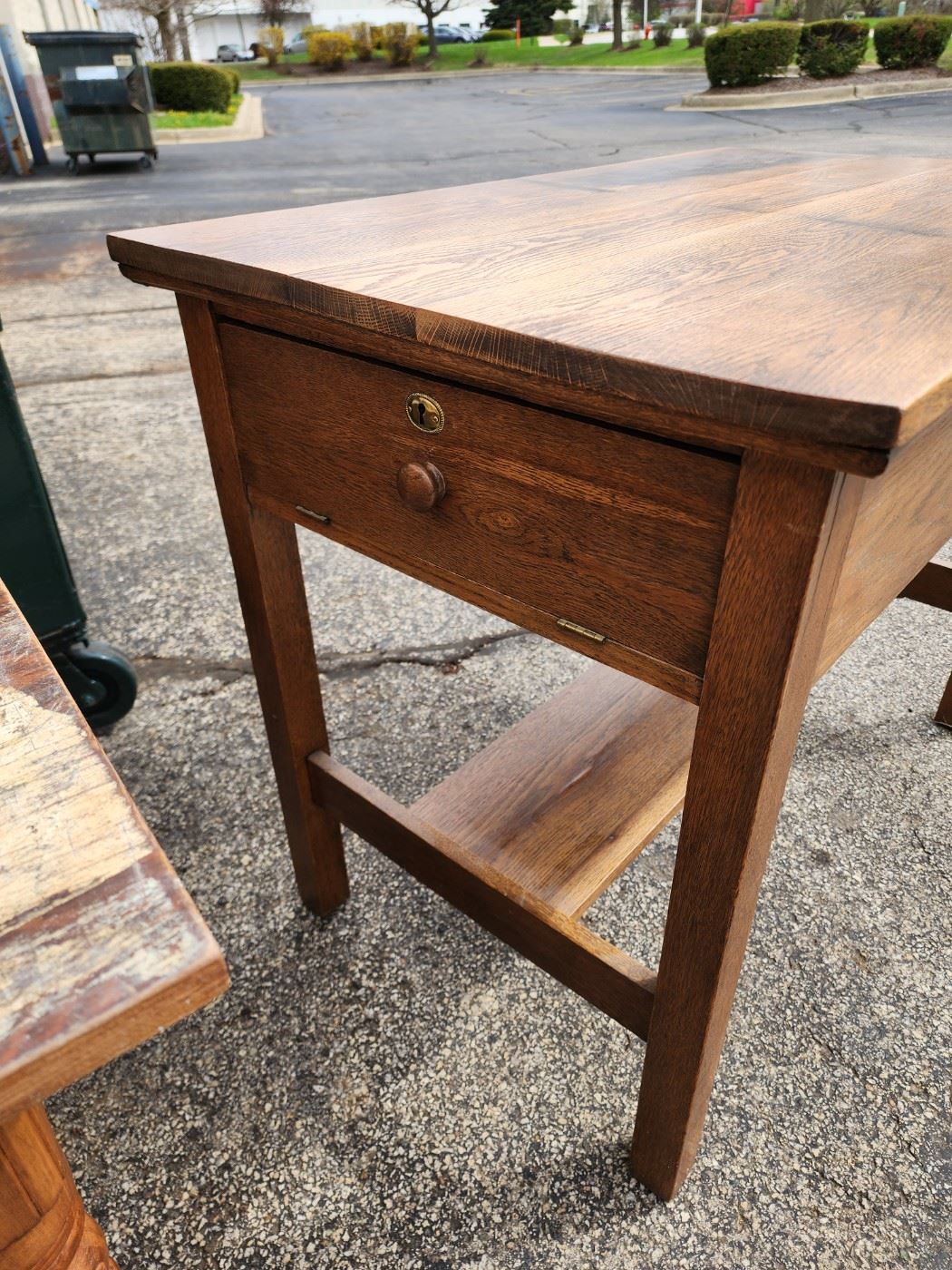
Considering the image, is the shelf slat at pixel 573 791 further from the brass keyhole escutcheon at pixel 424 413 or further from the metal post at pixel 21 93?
the metal post at pixel 21 93

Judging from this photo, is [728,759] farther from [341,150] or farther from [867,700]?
[341,150]

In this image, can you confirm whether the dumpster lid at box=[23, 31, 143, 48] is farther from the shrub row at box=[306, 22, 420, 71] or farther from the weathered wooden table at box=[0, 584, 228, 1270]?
the shrub row at box=[306, 22, 420, 71]

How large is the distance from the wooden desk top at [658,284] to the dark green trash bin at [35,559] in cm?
70

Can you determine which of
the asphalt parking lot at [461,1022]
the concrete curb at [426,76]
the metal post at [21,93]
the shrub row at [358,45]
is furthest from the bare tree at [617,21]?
the asphalt parking lot at [461,1022]

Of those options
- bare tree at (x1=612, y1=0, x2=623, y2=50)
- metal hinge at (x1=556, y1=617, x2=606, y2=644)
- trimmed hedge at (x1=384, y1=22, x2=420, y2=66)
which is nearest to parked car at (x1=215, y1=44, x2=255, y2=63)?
trimmed hedge at (x1=384, y1=22, x2=420, y2=66)

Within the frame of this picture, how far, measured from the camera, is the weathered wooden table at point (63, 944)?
421mm

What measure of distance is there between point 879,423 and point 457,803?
987mm

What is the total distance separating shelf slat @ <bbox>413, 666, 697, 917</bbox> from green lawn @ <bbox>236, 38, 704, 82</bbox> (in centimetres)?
2432

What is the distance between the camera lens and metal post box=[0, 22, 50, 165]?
10445 millimetres

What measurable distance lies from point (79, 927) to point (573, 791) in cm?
99

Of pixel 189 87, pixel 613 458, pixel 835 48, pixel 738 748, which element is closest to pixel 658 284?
pixel 613 458

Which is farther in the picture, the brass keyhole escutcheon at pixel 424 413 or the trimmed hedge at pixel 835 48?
the trimmed hedge at pixel 835 48

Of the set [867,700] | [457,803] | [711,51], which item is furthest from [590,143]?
[457,803]

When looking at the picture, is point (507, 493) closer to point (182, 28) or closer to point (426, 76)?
point (426, 76)
